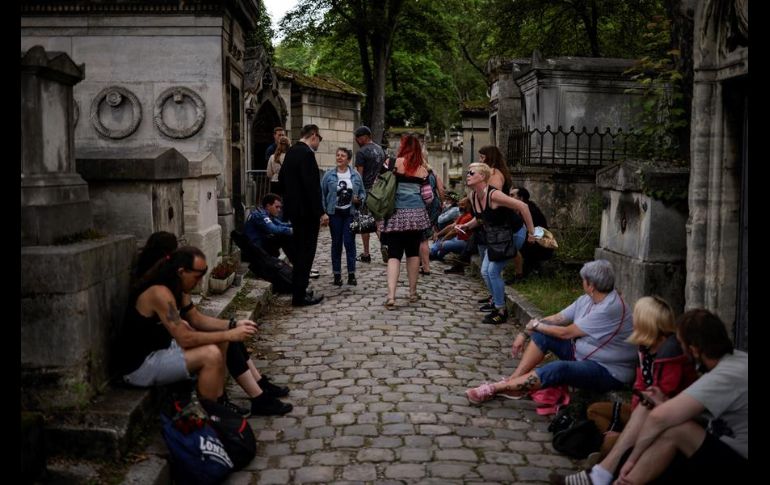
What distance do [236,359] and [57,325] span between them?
145 centimetres

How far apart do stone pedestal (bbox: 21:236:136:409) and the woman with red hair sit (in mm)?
4872

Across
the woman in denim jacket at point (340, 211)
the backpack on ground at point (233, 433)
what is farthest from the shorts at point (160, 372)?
the woman in denim jacket at point (340, 211)

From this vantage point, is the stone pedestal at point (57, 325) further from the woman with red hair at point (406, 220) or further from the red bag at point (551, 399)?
→ the woman with red hair at point (406, 220)

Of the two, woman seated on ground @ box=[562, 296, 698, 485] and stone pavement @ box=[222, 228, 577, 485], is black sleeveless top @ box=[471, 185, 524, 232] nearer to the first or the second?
stone pavement @ box=[222, 228, 577, 485]

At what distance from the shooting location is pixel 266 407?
→ 577cm

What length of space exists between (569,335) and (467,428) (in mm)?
988

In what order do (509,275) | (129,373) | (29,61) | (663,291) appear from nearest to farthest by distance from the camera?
1. (29,61)
2. (129,373)
3. (663,291)
4. (509,275)

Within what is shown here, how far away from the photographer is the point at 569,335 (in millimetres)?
5773

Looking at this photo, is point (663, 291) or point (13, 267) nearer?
point (13, 267)

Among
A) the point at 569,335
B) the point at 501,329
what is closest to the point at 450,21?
the point at 501,329

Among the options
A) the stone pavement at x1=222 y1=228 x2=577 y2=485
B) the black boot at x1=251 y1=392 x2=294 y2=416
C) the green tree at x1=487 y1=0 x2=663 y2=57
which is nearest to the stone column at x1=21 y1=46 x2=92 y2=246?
the black boot at x1=251 y1=392 x2=294 y2=416

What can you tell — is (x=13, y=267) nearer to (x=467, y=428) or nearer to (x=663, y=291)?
(x=467, y=428)

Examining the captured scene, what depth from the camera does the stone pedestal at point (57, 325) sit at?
14.6 ft

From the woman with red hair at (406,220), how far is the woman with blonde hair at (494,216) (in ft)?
2.63
